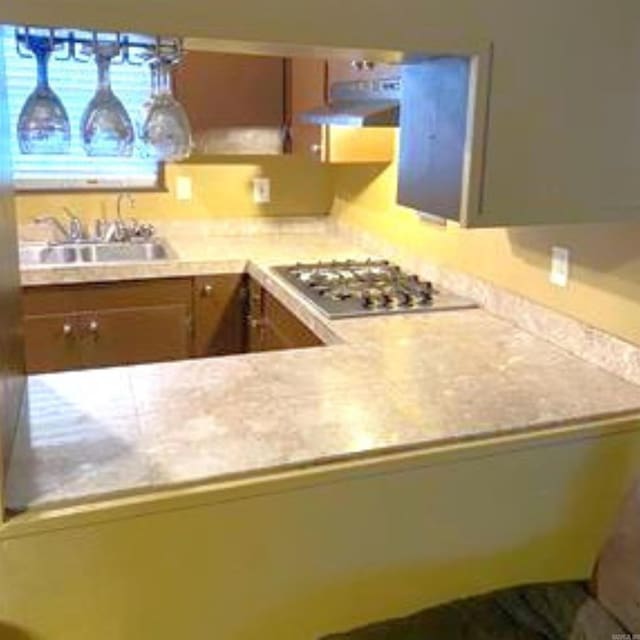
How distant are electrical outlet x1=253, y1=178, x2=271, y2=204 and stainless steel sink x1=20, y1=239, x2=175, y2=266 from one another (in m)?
0.56

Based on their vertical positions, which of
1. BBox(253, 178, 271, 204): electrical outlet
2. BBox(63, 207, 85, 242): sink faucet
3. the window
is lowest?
BBox(63, 207, 85, 242): sink faucet

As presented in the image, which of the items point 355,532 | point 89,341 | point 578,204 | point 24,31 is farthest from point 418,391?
point 89,341

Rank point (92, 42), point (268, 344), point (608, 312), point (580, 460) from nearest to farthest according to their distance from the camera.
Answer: point (92, 42) → point (580, 460) → point (608, 312) → point (268, 344)

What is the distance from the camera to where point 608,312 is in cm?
192

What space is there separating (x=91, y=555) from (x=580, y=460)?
3.54ft

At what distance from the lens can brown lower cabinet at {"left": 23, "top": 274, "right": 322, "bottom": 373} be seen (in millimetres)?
2904

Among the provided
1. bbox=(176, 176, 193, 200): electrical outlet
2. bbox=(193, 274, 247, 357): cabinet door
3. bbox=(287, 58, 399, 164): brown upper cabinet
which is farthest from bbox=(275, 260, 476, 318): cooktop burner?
bbox=(176, 176, 193, 200): electrical outlet

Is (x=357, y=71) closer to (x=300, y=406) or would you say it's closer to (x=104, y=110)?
(x=104, y=110)

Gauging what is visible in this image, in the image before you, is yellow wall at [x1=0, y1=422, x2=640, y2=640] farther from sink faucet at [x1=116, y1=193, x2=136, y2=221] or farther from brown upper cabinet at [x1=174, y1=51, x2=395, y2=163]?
sink faucet at [x1=116, y1=193, x2=136, y2=221]

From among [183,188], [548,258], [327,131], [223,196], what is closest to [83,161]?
[183,188]

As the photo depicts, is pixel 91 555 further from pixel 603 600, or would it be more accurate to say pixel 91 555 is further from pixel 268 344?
pixel 268 344

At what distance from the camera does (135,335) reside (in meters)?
3.07

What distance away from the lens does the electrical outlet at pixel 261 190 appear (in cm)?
364

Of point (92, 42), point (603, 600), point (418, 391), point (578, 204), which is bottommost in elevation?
point (603, 600)
